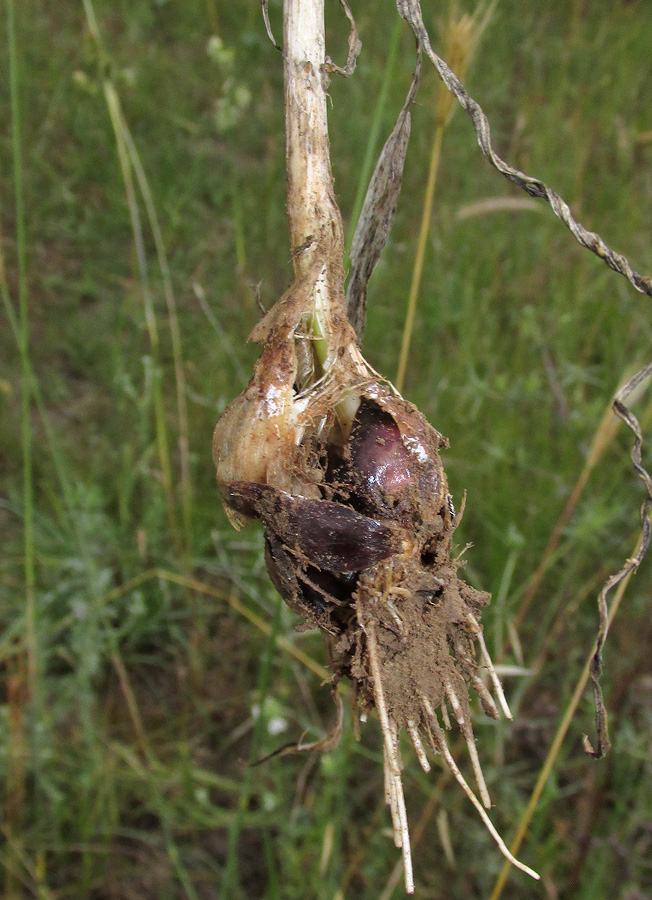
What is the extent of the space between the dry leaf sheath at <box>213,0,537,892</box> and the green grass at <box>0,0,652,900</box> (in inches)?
12.2

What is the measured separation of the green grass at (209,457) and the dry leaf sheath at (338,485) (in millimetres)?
309

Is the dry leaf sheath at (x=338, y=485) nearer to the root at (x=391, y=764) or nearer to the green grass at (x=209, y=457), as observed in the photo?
the root at (x=391, y=764)

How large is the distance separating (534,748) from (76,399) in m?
1.66

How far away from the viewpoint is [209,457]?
2014 mm

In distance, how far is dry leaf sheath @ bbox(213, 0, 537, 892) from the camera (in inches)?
28.2

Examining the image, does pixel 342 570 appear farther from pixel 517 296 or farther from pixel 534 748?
pixel 517 296

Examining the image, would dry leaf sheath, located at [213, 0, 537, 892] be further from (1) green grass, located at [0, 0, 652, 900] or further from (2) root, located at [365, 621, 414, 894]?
(1) green grass, located at [0, 0, 652, 900]

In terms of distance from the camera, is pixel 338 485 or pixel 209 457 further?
pixel 209 457

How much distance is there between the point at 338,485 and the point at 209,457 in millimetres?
1306

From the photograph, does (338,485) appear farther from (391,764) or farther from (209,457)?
(209,457)

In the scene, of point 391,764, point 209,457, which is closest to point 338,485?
point 391,764

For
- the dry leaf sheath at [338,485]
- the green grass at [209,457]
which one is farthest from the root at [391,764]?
the green grass at [209,457]

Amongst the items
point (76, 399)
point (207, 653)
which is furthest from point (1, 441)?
point (207, 653)

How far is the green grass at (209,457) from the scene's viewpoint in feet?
5.03
